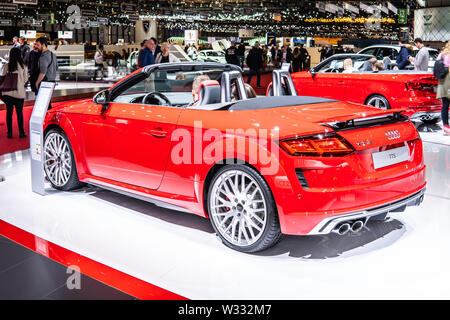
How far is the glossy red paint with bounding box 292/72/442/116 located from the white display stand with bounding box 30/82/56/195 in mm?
5518

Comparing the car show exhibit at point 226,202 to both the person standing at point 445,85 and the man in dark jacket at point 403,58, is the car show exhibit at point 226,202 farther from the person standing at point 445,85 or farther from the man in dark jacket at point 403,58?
the man in dark jacket at point 403,58

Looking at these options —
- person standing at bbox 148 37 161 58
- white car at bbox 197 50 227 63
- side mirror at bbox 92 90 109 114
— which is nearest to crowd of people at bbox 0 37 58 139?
person standing at bbox 148 37 161 58

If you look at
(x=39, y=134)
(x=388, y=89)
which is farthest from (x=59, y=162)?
(x=388, y=89)

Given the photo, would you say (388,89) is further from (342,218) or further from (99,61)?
(99,61)

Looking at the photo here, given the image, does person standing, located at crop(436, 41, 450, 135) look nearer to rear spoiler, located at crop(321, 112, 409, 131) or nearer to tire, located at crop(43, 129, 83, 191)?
rear spoiler, located at crop(321, 112, 409, 131)

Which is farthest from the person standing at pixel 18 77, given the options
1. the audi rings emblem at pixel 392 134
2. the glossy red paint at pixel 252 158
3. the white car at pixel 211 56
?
the white car at pixel 211 56

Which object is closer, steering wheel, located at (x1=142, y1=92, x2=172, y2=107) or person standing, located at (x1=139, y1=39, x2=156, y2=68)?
steering wheel, located at (x1=142, y1=92, x2=172, y2=107)

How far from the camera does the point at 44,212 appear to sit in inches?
188

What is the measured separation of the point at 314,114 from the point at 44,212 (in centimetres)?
271

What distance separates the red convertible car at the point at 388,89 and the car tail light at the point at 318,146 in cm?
538

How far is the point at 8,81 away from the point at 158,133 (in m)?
5.02

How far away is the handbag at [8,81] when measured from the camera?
804 cm

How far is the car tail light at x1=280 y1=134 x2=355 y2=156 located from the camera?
334cm

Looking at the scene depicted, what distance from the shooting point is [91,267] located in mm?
3512
